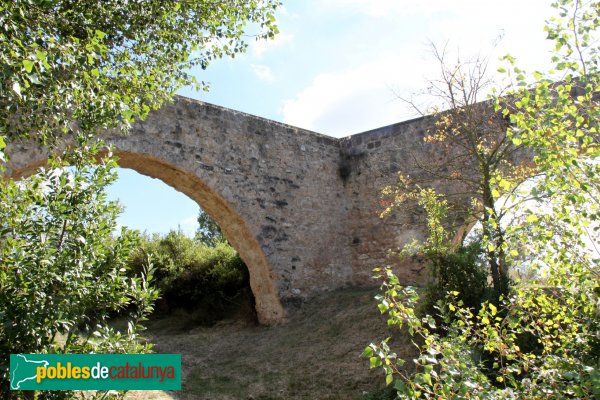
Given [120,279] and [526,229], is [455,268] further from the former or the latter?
[120,279]

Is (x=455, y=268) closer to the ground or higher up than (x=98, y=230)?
closer to the ground

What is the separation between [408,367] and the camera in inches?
199

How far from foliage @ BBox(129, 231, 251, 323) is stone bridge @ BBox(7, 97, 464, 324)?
113 cm

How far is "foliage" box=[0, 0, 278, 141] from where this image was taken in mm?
2701

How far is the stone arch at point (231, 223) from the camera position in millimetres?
7066

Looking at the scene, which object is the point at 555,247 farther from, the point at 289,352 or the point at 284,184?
the point at 284,184

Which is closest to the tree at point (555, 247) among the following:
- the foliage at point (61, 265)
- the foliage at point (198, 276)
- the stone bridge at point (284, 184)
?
the foliage at point (61, 265)

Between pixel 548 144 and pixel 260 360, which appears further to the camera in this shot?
pixel 260 360

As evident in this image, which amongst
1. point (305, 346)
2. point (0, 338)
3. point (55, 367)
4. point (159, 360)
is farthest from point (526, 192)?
point (305, 346)

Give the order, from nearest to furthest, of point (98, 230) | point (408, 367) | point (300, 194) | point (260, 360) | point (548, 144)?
point (548, 144) < point (98, 230) < point (408, 367) < point (260, 360) < point (300, 194)

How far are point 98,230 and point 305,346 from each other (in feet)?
15.1

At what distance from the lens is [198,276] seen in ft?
31.9

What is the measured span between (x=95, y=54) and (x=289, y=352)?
475 centimetres

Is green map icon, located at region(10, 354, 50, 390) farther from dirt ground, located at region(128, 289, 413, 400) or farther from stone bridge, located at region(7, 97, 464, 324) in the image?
stone bridge, located at region(7, 97, 464, 324)
